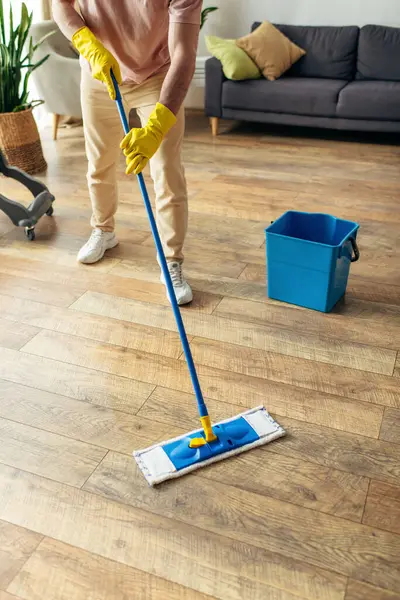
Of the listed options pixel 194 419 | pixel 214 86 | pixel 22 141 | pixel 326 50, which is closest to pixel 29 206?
pixel 22 141

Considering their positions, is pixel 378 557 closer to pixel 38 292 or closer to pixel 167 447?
pixel 167 447

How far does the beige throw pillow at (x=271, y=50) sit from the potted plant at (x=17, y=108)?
1440mm

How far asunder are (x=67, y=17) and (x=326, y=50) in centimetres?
266

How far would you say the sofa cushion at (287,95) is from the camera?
3889mm

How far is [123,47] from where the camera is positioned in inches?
76.5

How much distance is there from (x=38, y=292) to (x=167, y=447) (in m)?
1.02

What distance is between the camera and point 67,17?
6.39 feet

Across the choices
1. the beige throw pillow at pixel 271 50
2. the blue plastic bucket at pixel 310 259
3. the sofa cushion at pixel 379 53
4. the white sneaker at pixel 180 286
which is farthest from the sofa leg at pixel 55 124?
the blue plastic bucket at pixel 310 259

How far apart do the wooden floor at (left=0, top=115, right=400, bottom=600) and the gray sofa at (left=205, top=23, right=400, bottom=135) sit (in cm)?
118

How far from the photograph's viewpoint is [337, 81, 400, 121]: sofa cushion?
3717mm

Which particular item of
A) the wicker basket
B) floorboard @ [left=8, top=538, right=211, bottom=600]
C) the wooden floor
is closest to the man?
the wooden floor

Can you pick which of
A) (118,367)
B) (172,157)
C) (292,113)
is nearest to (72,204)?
(172,157)

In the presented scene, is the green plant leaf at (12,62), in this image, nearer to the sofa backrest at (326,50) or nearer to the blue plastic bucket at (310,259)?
the sofa backrest at (326,50)

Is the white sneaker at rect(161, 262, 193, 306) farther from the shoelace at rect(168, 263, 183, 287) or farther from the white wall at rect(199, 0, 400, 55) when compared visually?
the white wall at rect(199, 0, 400, 55)
